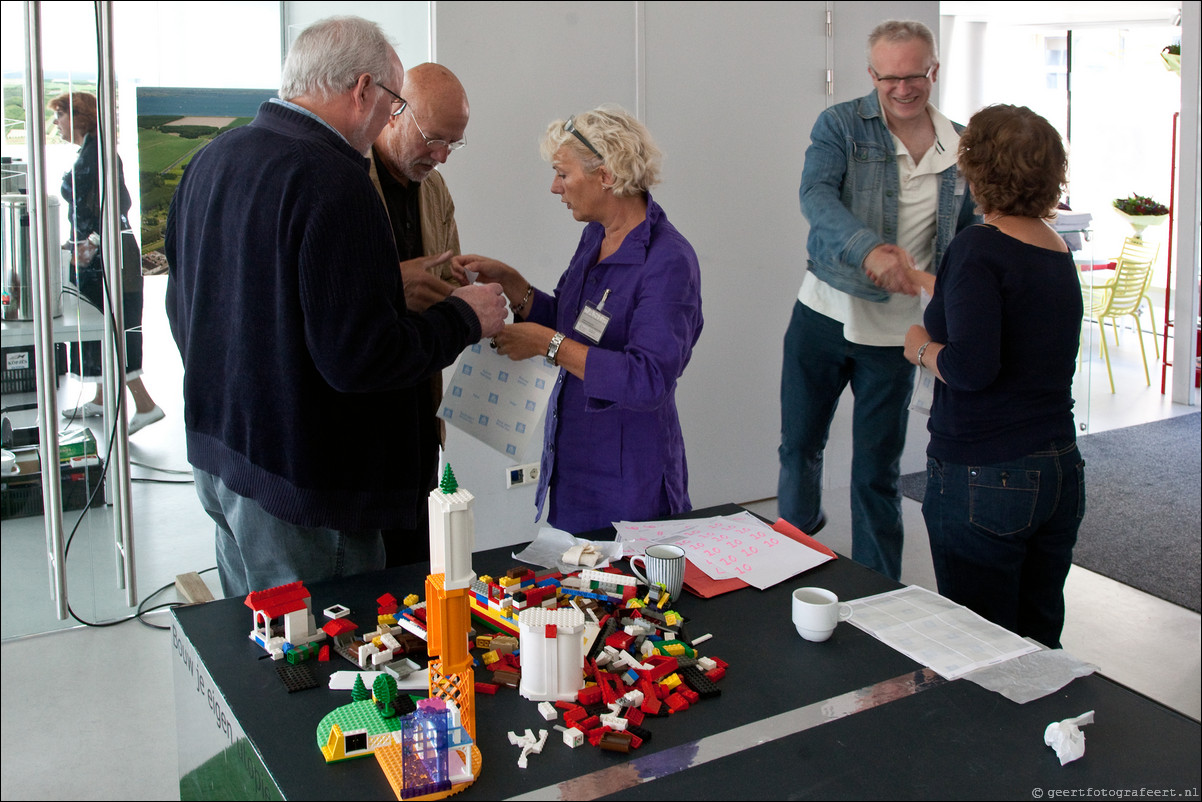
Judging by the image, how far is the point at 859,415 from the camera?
310 centimetres

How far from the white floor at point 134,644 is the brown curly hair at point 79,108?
1.72ft

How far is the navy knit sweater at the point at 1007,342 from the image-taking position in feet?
6.42

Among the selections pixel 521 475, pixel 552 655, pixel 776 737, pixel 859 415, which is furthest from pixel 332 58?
pixel 521 475

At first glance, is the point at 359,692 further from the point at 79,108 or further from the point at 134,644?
the point at 79,108

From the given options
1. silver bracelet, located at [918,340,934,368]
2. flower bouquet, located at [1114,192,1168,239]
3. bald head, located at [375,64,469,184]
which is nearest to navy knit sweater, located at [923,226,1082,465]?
silver bracelet, located at [918,340,934,368]

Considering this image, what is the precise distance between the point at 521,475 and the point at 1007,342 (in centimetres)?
217

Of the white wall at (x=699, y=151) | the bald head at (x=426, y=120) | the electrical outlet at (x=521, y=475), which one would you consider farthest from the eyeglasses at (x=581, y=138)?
the electrical outlet at (x=521, y=475)

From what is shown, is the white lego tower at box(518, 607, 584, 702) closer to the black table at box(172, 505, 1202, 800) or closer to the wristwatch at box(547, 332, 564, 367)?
the black table at box(172, 505, 1202, 800)

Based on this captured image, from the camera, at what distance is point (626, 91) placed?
150 inches

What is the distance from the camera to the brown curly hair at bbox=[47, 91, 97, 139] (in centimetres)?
309

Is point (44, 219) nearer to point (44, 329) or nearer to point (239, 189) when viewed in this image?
point (44, 329)

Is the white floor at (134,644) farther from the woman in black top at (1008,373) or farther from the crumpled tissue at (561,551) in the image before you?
the crumpled tissue at (561,551)

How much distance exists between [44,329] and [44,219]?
1.10 feet

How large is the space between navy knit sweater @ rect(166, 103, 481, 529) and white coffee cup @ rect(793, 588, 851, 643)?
0.74 metres
